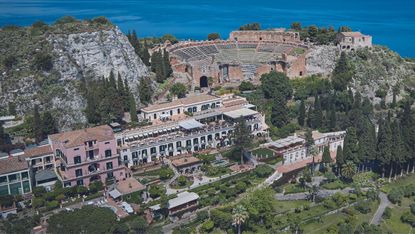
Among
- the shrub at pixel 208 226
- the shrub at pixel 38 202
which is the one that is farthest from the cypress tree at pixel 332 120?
the shrub at pixel 38 202

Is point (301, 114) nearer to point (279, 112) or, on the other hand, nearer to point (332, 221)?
point (279, 112)

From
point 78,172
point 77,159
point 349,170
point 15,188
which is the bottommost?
point 349,170

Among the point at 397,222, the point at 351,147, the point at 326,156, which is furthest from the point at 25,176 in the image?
the point at 397,222

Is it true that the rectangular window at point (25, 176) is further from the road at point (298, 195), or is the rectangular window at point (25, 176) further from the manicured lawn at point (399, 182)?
the manicured lawn at point (399, 182)

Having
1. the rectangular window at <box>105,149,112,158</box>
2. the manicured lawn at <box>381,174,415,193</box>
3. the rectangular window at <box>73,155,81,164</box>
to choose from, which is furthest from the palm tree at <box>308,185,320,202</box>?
the rectangular window at <box>73,155,81,164</box>

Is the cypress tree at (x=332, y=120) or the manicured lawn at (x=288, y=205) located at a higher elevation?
the cypress tree at (x=332, y=120)

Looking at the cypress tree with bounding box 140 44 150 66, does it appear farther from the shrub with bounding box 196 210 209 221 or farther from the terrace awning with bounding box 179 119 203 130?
the shrub with bounding box 196 210 209 221

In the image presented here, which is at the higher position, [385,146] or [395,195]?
[385,146]
